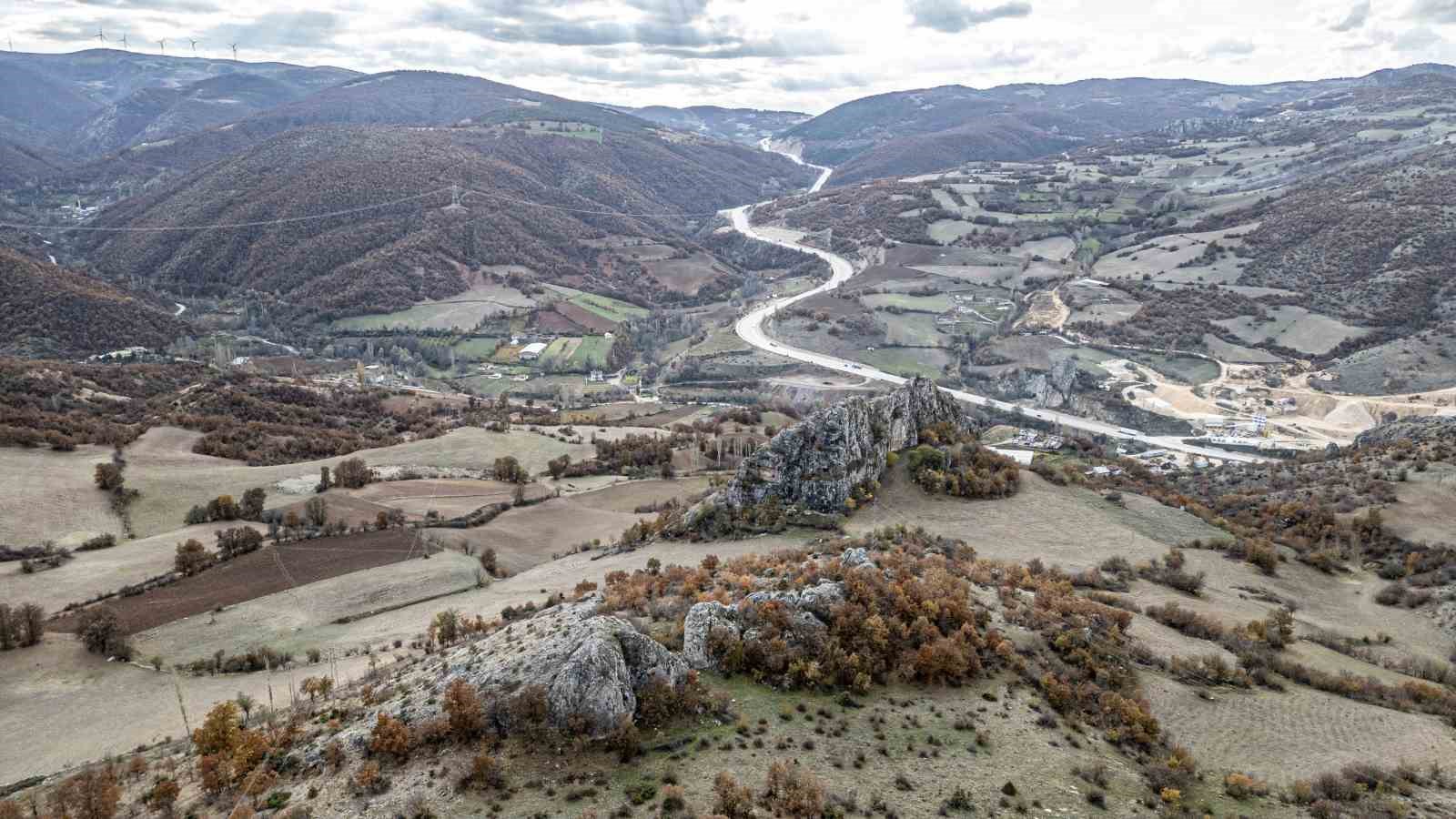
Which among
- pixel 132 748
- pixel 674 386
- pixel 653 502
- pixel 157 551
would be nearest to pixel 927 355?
pixel 674 386

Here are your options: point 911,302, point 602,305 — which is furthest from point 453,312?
point 911,302

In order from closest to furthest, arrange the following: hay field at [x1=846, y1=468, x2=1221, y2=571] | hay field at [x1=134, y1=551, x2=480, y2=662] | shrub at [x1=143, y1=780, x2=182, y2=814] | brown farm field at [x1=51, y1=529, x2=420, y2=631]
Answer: shrub at [x1=143, y1=780, x2=182, y2=814] → hay field at [x1=134, y1=551, x2=480, y2=662] → brown farm field at [x1=51, y1=529, x2=420, y2=631] → hay field at [x1=846, y1=468, x2=1221, y2=571]

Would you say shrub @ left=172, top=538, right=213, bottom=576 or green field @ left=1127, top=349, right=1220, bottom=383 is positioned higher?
shrub @ left=172, top=538, right=213, bottom=576

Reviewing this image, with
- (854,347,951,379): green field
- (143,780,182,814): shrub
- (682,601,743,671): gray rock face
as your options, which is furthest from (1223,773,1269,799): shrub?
(854,347,951,379): green field

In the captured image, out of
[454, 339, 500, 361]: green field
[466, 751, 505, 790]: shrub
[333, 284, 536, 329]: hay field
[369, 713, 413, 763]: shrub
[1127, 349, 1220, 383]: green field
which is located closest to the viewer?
[466, 751, 505, 790]: shrub

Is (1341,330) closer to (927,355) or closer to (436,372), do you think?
(927,355)

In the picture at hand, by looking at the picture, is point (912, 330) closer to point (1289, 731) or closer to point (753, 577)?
point (753, 577)

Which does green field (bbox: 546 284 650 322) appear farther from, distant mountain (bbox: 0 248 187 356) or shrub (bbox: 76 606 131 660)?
shrub (bbox: 76 606 131 660)
